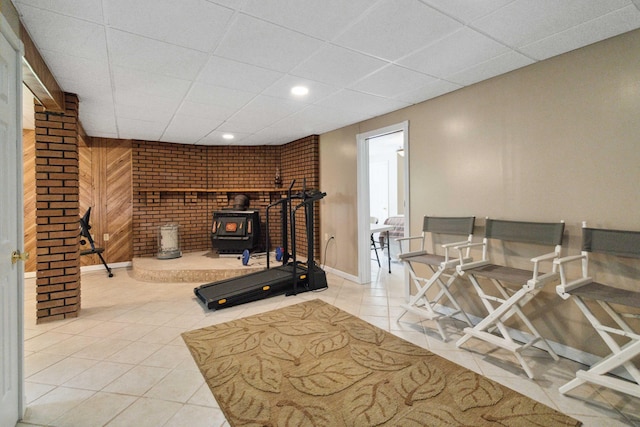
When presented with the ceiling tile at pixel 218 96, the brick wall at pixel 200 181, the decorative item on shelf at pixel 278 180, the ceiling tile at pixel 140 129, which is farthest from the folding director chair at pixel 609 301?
the ceiling tile at pixel 140 129

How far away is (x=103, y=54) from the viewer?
233 centimetres

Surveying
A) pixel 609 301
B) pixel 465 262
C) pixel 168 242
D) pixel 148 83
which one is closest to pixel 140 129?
pixel 168 242

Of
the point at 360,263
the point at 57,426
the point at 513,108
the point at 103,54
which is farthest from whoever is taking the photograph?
the point at 360,263

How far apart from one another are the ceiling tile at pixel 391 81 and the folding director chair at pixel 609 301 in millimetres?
1816

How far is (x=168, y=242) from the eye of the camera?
544 centimetres

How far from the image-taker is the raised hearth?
4.62m

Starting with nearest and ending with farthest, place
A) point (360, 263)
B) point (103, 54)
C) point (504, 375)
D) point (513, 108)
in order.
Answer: point (504, 375), point (103, 54), point (513, 108), point (360, 263)

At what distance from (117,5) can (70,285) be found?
9.32ft

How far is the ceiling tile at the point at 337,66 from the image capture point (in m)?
2.37

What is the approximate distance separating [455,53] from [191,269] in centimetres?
432

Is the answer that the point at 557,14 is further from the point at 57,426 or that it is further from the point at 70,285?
the point at 70,285

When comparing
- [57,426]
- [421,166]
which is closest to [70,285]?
[57,426]

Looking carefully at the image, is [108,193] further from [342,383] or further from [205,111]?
[342,383]

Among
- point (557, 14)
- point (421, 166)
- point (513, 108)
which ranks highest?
point (557, 14)
